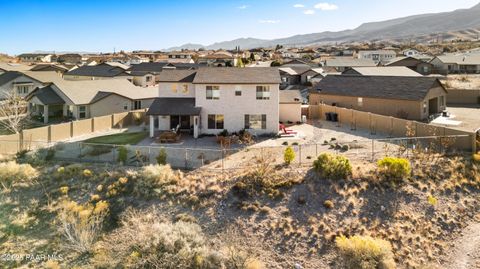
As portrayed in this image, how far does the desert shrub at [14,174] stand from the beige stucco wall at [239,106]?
1448cm

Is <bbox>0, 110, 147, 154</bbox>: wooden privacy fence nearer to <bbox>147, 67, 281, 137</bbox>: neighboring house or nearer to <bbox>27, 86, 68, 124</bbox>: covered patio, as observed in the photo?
<bbox>147, 67, 281, 137</bbox>: neighboring house

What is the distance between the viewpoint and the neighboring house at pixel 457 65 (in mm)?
81387

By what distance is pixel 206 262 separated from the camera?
1750 cm

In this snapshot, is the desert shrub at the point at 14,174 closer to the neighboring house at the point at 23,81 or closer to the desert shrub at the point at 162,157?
the desert shrub at the point at 162,157

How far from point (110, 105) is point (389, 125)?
31.2 m

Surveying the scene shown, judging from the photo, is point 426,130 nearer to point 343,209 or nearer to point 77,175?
point 343,209

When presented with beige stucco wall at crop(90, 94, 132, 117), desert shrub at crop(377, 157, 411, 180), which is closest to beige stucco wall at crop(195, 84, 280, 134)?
desert shrub at crop(377, 157, 411, 180)

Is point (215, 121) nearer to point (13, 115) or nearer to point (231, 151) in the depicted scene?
point (231, 151)

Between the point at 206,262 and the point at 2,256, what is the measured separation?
10.5 metres

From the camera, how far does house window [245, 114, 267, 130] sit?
3362 cm

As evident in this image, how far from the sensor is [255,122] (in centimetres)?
3369

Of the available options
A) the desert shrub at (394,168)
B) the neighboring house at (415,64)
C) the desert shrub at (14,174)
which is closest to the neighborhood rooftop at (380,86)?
the desert shrub at (394,168)

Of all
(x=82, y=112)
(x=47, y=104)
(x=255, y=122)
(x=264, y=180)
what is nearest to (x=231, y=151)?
(x=264, y=180)

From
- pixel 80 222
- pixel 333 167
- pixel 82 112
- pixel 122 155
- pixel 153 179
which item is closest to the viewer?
pixel 80 222
